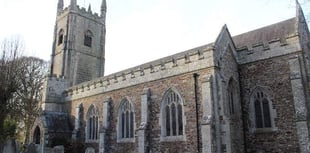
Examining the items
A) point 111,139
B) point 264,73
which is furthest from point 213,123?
point 111,139

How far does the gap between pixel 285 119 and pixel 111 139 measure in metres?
12.0

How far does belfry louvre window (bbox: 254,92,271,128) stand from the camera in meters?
16.5

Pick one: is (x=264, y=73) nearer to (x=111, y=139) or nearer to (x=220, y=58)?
(x=220, y=58)

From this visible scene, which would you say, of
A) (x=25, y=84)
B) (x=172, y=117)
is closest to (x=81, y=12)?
(x=25, y=84)

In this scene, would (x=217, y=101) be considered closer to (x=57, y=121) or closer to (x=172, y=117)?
(x=172, y=117)

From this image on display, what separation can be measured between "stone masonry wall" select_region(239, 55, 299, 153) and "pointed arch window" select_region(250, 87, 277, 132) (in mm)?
241

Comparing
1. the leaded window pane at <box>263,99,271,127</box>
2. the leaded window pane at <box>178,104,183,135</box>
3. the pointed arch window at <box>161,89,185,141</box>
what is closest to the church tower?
the pointed arch window at <box>161,89,185,141</box>

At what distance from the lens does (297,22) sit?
1681 centimetres

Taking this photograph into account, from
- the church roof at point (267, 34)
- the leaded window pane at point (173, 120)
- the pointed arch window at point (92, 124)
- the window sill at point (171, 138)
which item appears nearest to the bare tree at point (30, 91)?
the pointed arch window at point (92, 124)

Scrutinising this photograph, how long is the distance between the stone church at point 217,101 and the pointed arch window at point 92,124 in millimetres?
82

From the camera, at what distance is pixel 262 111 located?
1670cm

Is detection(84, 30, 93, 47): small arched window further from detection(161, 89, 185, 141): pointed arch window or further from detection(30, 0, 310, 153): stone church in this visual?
detection(161, 89, 185, 141): pointed arch window

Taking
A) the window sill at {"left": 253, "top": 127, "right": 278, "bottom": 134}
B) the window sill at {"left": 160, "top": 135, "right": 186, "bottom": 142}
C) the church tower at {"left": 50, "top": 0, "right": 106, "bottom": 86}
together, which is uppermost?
the church tower at {"left": 50, "top": 0, "right": 106, "bottom": 86}

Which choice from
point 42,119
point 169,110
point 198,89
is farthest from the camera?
point 42,119
